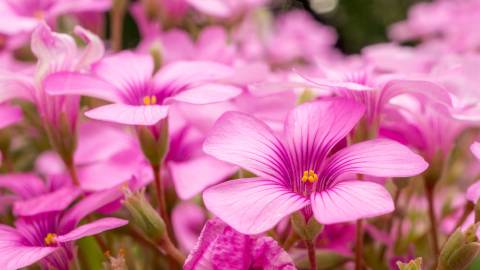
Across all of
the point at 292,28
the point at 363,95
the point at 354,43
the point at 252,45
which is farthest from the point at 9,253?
the point at 354,43

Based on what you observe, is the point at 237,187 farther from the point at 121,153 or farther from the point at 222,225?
the point at 121,153

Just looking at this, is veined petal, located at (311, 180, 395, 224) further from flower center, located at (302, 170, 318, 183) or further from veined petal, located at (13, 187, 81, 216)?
veined petal, located at (13, 187, 81, 216)

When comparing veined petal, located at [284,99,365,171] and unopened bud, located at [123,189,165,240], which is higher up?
veined petal, located at [284,99,365,171]

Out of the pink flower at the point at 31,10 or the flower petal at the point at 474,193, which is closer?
the flower petal at the point at 474,193

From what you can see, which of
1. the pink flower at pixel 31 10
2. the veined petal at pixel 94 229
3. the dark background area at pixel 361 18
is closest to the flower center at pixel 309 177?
the veined petal at pixel 94 229

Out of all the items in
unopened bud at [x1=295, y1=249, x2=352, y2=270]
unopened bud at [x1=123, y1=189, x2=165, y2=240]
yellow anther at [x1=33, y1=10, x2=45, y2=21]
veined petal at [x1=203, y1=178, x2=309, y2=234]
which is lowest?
unopened bud at [x1=295, y1=249, x2=352, y2=270]

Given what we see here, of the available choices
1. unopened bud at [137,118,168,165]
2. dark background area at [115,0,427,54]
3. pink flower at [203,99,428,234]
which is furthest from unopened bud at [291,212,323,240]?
dark background area at [115,0,427,54]

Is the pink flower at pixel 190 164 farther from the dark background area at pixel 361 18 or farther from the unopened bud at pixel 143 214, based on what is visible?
the dark background area at pixel 361 18
